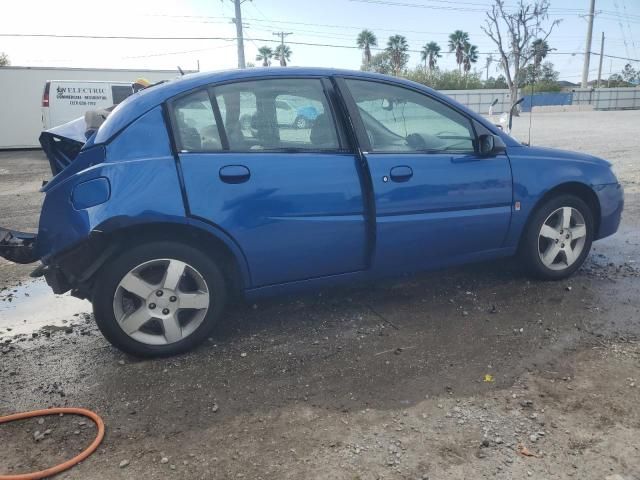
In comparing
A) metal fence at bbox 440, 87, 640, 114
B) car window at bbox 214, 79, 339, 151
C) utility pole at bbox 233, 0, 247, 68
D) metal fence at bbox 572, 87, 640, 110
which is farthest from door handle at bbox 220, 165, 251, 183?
metal fence at bbox 572, 87, 640, 110

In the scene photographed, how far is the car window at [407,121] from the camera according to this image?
3.61 metres

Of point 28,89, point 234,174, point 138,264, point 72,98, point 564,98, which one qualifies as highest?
point 28,89

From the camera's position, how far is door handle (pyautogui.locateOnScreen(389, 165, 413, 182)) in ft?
11.5

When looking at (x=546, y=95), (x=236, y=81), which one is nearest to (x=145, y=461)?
(x=236, y=81)

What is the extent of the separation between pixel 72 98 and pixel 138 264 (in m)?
14.8

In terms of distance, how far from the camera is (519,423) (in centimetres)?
252

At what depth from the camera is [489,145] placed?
379 centimetres

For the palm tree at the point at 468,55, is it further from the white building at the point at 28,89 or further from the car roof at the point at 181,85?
the car roof at the point at 181,85

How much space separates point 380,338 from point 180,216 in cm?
147

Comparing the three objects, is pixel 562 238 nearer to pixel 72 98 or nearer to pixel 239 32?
pixel 72 98

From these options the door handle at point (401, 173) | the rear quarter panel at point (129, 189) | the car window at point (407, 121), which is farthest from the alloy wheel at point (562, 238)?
the rear quarter panel at point (129, 189)

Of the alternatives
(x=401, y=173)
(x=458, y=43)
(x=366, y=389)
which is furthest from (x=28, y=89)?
(x=458, y=43)

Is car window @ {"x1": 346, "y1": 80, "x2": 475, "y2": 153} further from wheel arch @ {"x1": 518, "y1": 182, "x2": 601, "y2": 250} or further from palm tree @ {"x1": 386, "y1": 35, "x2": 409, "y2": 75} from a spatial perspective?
palm tree @ {"x1": 386, "y1": 35, "x2": 409, "y2": 75}

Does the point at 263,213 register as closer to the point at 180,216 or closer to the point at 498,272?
the point at 180,216
